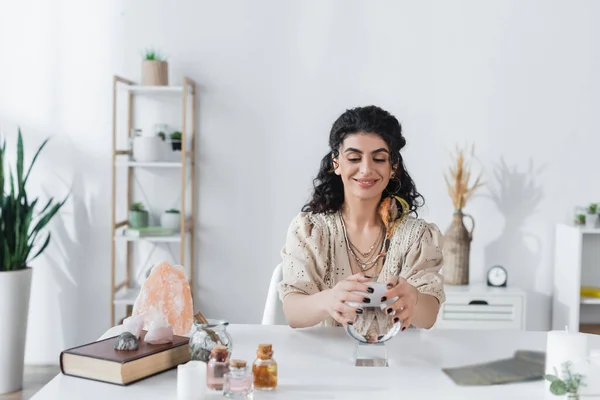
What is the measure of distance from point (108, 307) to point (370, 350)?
8.51ft

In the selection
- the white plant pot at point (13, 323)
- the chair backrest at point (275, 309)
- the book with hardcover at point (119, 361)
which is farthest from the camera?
the white plant pot at point (13, 323)

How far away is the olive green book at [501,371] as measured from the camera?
55.6 inches

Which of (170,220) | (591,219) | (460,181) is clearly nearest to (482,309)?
(460,181)

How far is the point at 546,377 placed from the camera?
128cm

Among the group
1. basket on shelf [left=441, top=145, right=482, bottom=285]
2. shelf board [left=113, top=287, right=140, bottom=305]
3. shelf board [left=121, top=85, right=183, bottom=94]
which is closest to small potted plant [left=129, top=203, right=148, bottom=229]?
shelf board [left=113, top=287, right=140, bottom=305]

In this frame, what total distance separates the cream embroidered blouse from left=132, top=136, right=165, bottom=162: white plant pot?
5.55 ft

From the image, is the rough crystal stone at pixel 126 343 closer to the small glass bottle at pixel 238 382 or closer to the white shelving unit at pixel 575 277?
the small glass bottle at pixel 238 382

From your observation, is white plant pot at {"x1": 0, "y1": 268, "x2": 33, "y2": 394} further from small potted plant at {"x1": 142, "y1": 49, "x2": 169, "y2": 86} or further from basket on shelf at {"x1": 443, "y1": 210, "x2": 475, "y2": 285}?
basket on shelf at {"x1": 443, "y1": 210, "x2": 475, "y2": 285}

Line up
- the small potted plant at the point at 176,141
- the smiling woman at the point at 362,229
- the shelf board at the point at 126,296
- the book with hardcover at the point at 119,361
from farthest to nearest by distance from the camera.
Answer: the small potted plant at the point at 176,141
the shelf board at the point at 126,296
the smiling woman at the point at 362,229
the book with hardcover at the point at 119,361

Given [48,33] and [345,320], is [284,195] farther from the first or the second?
[345,320]

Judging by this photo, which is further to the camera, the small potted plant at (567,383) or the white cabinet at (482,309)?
the white cabinet at (482,309)

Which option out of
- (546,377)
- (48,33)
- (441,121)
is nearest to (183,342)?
(546,377)

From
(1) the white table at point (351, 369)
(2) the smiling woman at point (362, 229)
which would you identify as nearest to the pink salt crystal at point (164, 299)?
(1) the white table at point (351, 369)

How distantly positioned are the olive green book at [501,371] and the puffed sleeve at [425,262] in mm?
358
